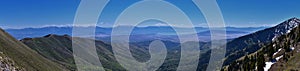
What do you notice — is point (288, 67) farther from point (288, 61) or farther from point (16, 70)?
point (16, 70)

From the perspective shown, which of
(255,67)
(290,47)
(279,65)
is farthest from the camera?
(290,47)

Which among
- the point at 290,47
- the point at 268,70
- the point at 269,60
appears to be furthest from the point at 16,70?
the point at 290,47

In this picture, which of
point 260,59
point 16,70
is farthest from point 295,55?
point 16,70

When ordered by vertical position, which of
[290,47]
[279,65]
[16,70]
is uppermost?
[290,47]

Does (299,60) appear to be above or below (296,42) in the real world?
below

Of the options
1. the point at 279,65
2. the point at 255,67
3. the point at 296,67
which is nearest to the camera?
the point at 296,67

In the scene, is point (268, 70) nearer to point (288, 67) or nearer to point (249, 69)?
point (288, 67)

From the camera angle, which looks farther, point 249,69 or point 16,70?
point 249,69

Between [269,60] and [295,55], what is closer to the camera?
[295,55]

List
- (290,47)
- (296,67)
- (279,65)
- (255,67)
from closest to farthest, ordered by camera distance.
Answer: (296,67)
(279,65)
(255,67)
(290,47)
